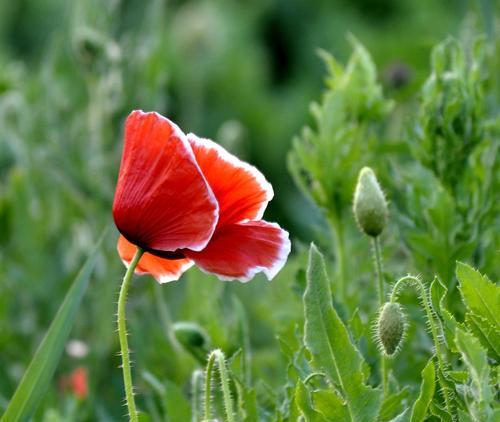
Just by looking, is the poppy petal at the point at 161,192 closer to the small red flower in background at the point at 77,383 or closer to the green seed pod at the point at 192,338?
the green seed pod at the point at 192,338

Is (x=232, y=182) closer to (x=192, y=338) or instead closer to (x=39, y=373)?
(x=39, y=373)

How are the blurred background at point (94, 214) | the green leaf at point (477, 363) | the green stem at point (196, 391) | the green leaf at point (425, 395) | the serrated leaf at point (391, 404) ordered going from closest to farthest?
the green leaf at point (477, 363) → the green leaf at point (425, 395) → the serrated leaf at point (391, 404) → the green stem at point (196, 391) → the blurred background at point (94, 214)

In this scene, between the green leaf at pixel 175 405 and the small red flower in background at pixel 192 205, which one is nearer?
the small red flower in background at pixel 192 205

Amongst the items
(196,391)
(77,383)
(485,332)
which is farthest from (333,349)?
(77,383)

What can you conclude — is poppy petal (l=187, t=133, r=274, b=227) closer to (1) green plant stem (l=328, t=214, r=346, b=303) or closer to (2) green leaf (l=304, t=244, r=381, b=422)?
(2) green leaf (l=304, t=244, r=381, b=422)

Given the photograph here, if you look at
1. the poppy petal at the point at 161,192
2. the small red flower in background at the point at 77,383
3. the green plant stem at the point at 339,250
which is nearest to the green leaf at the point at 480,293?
the poppy petal at the point at 161,192

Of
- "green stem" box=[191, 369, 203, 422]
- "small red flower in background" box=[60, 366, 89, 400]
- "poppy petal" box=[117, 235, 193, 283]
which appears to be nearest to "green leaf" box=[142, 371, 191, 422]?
"green stem" box=[191, 369, 203, 422]
